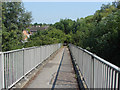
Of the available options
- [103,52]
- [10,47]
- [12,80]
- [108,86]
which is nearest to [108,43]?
[103,52]

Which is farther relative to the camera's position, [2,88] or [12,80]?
[12,80]

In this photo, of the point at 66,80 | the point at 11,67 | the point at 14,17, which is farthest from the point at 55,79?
the point at 14,17

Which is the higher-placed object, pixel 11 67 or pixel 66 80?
pixel 11 67

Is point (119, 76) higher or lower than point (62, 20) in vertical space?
lower

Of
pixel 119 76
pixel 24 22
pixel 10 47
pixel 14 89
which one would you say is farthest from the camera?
pixel 24 22

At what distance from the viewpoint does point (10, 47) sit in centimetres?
1096

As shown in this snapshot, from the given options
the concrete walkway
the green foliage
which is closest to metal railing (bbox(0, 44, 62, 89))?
the concrete walkway

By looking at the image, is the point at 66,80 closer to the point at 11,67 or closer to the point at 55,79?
the point at 55,79

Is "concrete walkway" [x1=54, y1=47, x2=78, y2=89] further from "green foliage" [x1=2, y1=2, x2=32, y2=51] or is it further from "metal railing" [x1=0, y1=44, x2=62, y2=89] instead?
"green foliage" [x1=2, y1=2, x2=32, y2=51]

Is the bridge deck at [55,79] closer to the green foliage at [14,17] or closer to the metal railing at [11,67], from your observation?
the metal railing at [11,67]

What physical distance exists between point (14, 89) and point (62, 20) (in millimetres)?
92375

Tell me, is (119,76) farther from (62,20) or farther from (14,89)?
(62,20)

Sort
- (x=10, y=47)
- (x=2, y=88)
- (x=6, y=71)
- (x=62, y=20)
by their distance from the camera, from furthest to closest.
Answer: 1. (x=62, y=20)
2. (x=10, y=47)
3. (x=6, y=71)
4. (x=2, y=88)

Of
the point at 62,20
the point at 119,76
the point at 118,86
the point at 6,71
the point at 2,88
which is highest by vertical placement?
the point at 62,20
